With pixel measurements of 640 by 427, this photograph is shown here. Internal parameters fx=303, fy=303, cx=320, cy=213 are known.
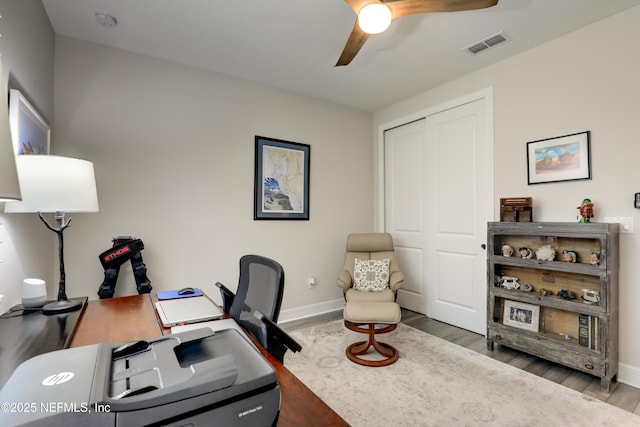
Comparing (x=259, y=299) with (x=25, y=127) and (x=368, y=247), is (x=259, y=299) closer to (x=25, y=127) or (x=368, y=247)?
(x=25, y=127)

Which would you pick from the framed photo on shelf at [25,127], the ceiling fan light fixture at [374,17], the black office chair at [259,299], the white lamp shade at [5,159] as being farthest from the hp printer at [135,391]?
the ceiling fan light fixture at [374,17]

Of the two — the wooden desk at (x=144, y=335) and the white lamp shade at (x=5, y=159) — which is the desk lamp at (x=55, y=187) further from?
the white lamp shade at (x=5, y=159)

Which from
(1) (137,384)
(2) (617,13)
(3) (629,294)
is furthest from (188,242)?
(2) (617,13)

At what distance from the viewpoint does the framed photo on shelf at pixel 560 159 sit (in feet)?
8.00

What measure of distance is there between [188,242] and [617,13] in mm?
3990

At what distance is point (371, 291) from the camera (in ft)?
10.3

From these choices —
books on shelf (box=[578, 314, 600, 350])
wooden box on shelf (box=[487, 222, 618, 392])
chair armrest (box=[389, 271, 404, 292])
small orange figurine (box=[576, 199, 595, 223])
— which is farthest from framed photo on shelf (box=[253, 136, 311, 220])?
books on shelf (box=[578, 314, 600, 350])

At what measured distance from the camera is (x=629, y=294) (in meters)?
2.23

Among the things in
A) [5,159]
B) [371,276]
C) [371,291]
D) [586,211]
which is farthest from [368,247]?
[5,159]

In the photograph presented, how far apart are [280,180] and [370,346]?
2002 millimetres

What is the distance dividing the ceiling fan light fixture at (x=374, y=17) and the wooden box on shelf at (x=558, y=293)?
1.95m

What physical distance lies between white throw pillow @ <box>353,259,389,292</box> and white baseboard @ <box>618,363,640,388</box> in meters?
1.83

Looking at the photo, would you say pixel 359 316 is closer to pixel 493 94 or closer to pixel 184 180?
pixel 184 180

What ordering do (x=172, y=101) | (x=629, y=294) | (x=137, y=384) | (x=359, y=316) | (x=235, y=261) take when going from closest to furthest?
(x=137, y=384), (x=629, y=294), (x=359, y=316), (x=172, y=101), (x=235, y=261)
